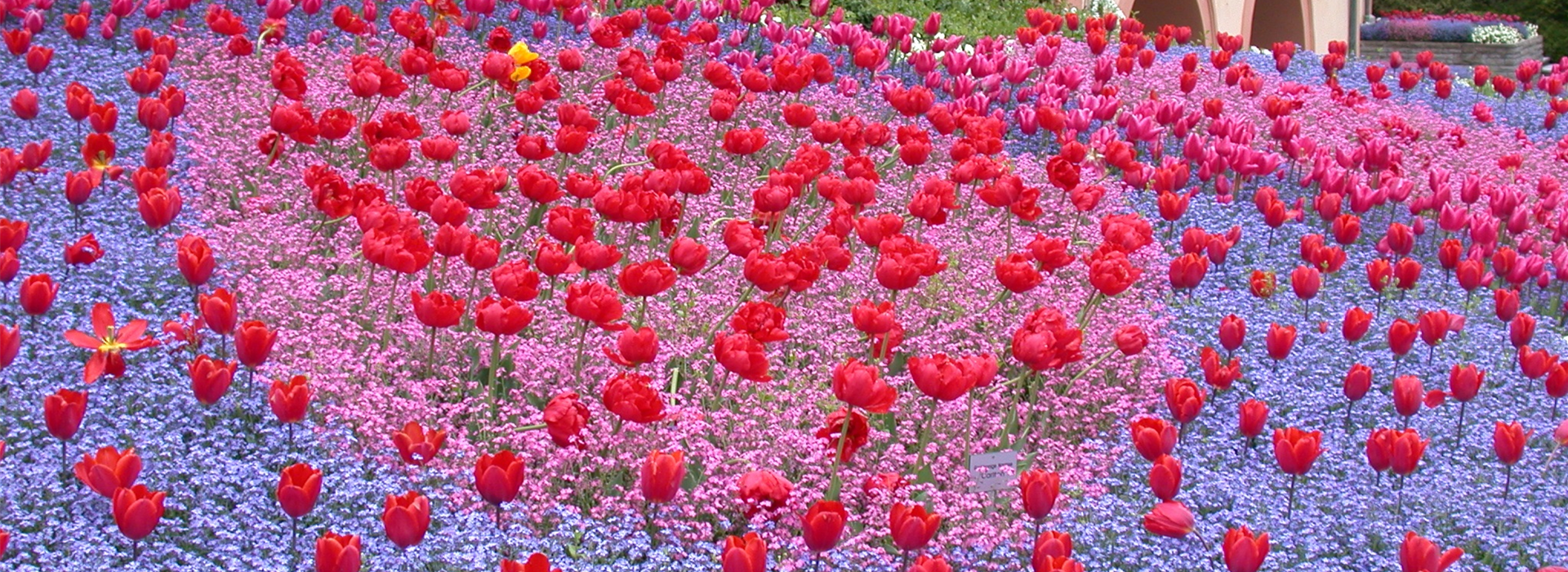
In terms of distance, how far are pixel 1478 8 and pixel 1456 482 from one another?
37.3 meters

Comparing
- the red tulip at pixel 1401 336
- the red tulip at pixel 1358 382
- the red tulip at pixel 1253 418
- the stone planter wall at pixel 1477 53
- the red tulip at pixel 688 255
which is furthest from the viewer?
the stone planter wall at pixel 1477 53

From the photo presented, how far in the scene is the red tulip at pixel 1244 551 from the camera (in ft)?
8.36

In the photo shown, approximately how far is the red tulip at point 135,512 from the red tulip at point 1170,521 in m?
1.73

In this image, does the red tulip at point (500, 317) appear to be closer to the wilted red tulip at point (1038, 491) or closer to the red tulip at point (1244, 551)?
the wilted red tulip at point (1038, 491)

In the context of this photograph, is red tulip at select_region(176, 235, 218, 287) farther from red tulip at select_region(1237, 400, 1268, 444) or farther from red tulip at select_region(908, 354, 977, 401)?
red tulip at select_region(1237, 400, 1268, 444)

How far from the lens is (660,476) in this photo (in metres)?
2.61

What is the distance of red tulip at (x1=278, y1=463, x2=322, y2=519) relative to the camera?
241 centimetres

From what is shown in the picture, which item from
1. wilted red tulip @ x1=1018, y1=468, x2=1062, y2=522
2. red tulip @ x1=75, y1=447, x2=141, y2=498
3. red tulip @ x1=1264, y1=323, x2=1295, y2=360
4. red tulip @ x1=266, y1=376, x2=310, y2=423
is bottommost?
red tulip @ x1=1264, y1=323, x2=1295, y2=360

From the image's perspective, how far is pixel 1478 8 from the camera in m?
36.5

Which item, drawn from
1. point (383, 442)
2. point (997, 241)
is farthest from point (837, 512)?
point (997, 241)

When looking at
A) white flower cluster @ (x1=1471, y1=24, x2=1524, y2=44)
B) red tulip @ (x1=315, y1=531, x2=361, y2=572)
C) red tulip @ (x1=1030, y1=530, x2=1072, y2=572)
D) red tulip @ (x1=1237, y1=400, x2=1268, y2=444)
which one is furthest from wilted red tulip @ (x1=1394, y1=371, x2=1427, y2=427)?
white flower cluster @ (x1=1471, y1=24, x2=1524, y2=44)

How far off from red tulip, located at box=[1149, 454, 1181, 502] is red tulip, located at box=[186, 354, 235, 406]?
175 cm

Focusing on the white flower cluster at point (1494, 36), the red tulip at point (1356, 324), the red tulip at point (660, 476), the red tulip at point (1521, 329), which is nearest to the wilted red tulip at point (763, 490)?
the red tulip at point (660, 476)

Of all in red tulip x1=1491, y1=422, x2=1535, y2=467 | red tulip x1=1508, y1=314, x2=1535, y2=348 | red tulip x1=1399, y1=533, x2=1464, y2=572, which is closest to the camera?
red tulip x1=1399, y1=533, x2=1464, y2=572
